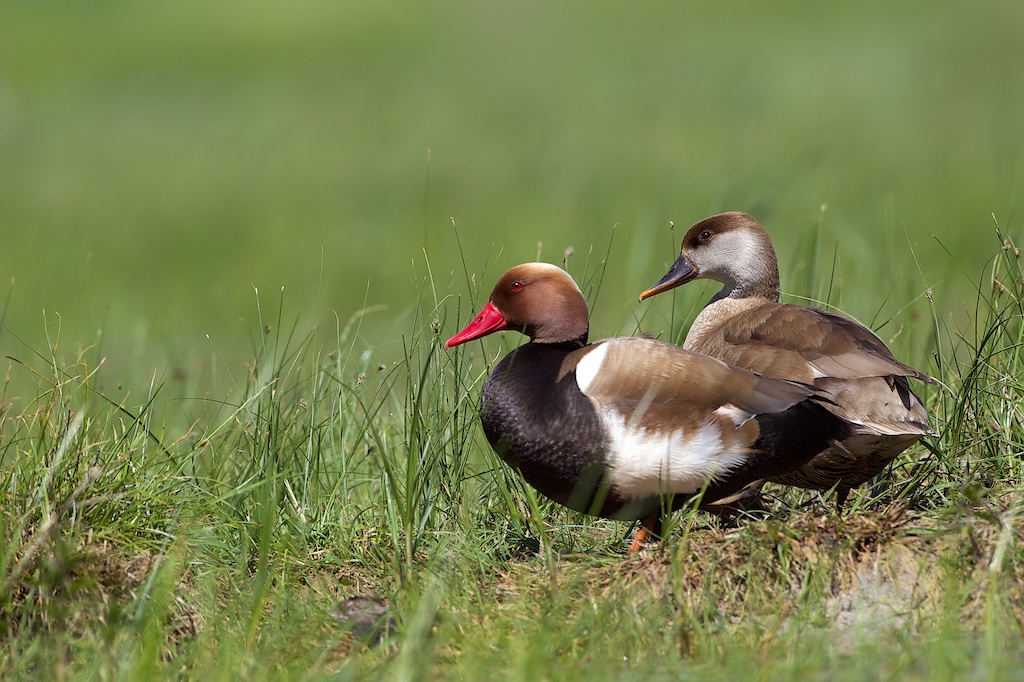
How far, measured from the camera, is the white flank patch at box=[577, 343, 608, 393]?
348 centimetres

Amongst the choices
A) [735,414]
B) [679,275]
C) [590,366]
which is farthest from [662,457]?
[679,275]

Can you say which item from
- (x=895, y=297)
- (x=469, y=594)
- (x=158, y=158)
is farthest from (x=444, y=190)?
(x=469, y=594)

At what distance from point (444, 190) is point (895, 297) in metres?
6.94

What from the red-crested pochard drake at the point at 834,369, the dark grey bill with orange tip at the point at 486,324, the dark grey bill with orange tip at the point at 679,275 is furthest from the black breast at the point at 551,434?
the dark grey bill with orange tip at the point at 679,275

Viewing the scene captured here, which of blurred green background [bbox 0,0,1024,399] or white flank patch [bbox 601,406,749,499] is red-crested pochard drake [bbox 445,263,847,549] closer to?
white flank patch [bbox 601,406,749,499]

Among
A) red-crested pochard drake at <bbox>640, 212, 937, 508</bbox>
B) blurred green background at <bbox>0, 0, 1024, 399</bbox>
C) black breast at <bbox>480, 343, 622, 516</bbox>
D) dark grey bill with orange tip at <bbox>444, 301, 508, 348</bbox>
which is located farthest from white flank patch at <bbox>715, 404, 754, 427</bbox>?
blurred green background at <bbox>0, 0, 1024, 399</bbox>

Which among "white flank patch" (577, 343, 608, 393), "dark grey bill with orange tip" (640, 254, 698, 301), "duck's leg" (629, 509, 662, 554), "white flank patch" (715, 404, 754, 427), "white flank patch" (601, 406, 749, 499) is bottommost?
"duck's leg" (629, 509, 662, 554)

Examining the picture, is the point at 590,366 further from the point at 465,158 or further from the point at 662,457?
the point at 465,158

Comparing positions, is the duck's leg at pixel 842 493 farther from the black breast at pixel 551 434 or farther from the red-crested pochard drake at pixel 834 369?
the black breast at pixel 551 434

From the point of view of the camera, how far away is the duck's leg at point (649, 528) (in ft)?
11.4

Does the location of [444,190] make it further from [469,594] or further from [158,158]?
[469,594]

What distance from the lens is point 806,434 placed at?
11.3 ft

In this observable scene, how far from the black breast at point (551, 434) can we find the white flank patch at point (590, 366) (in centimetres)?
3

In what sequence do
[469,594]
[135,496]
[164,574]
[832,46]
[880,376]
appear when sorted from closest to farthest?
[164,574] < [469,594] < [135,496] < [880,376] < [832,46]
